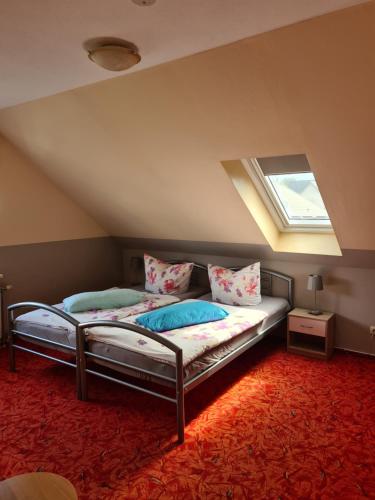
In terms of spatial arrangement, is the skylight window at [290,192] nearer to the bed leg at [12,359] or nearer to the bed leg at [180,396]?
the bed leg at [180,396]

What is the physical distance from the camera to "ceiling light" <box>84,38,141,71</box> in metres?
1.88

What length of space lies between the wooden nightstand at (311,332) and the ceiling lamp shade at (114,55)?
2.88 m

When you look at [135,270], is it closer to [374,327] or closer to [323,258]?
[323,258]

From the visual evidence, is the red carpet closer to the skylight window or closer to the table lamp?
the table lamp

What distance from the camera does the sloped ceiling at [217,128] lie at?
208 centimetres

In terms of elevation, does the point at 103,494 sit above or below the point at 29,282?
below

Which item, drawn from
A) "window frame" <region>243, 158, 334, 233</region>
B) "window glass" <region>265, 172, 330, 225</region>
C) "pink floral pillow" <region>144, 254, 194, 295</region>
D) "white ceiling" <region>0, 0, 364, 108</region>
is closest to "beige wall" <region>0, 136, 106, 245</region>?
"pink floral pillow" <region>144, 254, 194, 295</region>

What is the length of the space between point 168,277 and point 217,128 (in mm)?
2139

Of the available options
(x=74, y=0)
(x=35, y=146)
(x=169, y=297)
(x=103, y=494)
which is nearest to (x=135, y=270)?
(x=169, y=297)

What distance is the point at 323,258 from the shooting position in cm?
387

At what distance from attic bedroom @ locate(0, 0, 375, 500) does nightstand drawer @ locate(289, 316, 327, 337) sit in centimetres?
2

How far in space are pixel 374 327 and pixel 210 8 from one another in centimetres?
331

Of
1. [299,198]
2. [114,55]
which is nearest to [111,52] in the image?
[114,55]

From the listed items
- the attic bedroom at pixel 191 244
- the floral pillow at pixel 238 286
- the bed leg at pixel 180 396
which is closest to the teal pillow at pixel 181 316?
the attic bedroom at pixel 191 244
